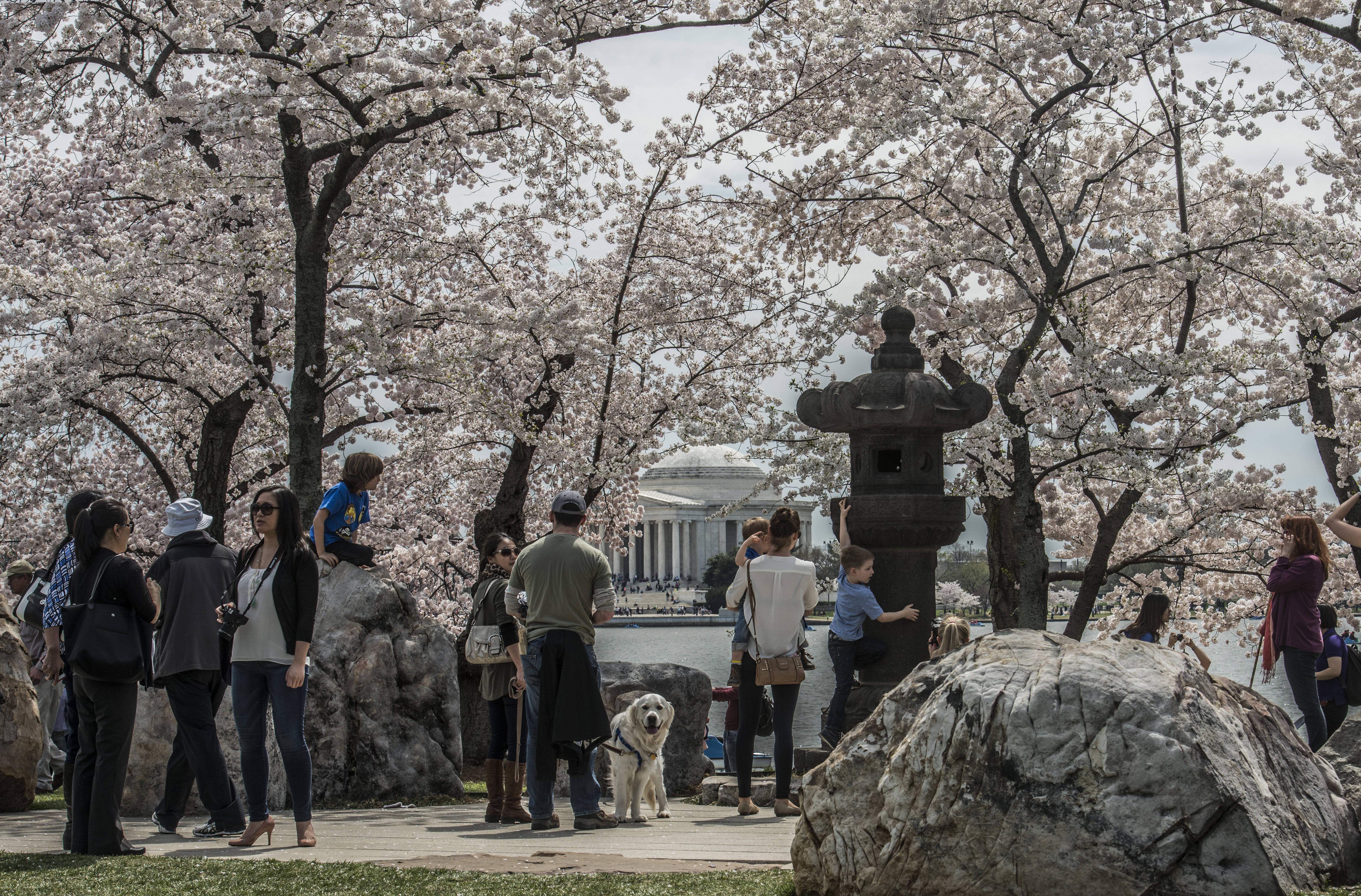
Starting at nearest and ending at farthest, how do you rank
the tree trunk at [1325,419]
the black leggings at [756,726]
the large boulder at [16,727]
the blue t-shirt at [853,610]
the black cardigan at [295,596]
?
the black cardigan at [295,596], the black leggings at [756,726], the blue t-shirt at [853,610], the large boulder at [16,727], the tree trunk at [1325,419]

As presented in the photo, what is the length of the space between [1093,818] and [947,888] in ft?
1.54

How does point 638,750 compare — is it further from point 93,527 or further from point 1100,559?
point 1100,559

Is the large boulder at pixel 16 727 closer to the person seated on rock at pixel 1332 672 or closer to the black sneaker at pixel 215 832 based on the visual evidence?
the black sneaker at pixel 215 832

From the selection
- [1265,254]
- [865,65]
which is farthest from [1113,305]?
[865,65]

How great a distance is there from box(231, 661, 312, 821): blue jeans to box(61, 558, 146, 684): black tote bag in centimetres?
46

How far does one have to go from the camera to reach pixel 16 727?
786 cm

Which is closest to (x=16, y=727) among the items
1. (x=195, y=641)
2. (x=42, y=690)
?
(x=42, y=690)

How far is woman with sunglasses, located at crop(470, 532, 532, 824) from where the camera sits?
278 inches

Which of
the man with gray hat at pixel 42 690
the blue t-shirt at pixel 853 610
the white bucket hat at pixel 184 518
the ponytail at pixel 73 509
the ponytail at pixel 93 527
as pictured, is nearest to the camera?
the ponytail at pixel 93 527

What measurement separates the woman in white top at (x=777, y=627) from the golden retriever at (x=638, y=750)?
1.41 ft

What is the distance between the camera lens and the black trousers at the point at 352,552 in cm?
845

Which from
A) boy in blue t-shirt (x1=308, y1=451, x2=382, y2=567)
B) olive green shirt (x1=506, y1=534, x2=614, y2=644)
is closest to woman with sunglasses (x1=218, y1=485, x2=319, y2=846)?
olive green shirt (x1=506, y1=534, x2=614, y2=644)

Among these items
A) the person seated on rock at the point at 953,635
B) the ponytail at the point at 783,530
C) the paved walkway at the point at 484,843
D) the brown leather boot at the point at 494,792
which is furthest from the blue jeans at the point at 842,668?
the brown leather boot at the point at 494,792

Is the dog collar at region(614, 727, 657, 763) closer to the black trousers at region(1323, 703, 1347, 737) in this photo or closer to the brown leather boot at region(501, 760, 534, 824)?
the brown leather boot at region(501, 760, 534, 824)
